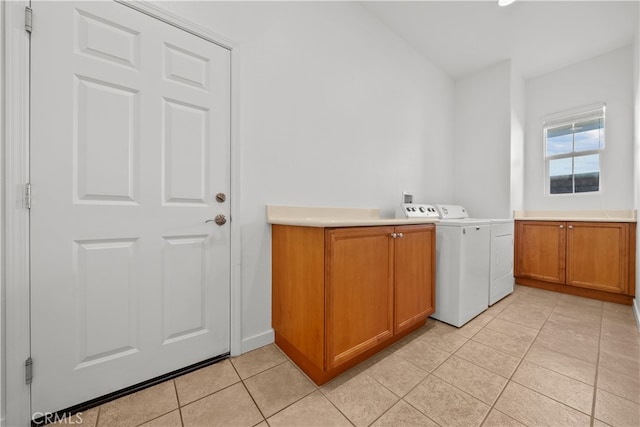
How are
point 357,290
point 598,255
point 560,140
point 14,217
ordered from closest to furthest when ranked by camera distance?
point 14,217 < point 357,290 < point 598,255 < point 560,140

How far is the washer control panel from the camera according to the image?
2443 millimetres

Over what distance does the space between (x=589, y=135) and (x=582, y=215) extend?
1.06 metres

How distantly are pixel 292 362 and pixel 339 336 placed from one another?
18.0 inches

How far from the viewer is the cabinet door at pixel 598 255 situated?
8.57 ft

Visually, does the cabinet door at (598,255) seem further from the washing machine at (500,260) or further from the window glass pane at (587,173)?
the window glass pane at (587,173)

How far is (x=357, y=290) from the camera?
144cm

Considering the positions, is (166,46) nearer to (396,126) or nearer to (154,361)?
(154,361)

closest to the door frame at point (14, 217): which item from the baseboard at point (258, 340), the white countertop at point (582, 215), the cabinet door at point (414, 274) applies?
the baseboard at point (258, 340)

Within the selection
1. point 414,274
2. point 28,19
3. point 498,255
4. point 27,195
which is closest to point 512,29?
point 498,255

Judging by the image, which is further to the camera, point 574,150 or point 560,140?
point 560,140

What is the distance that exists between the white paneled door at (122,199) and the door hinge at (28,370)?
0.02 metres

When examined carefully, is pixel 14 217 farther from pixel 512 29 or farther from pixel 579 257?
pixel 579 257

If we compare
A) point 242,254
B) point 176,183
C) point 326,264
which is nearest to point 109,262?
point 176,183

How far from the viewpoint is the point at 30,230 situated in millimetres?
1088
